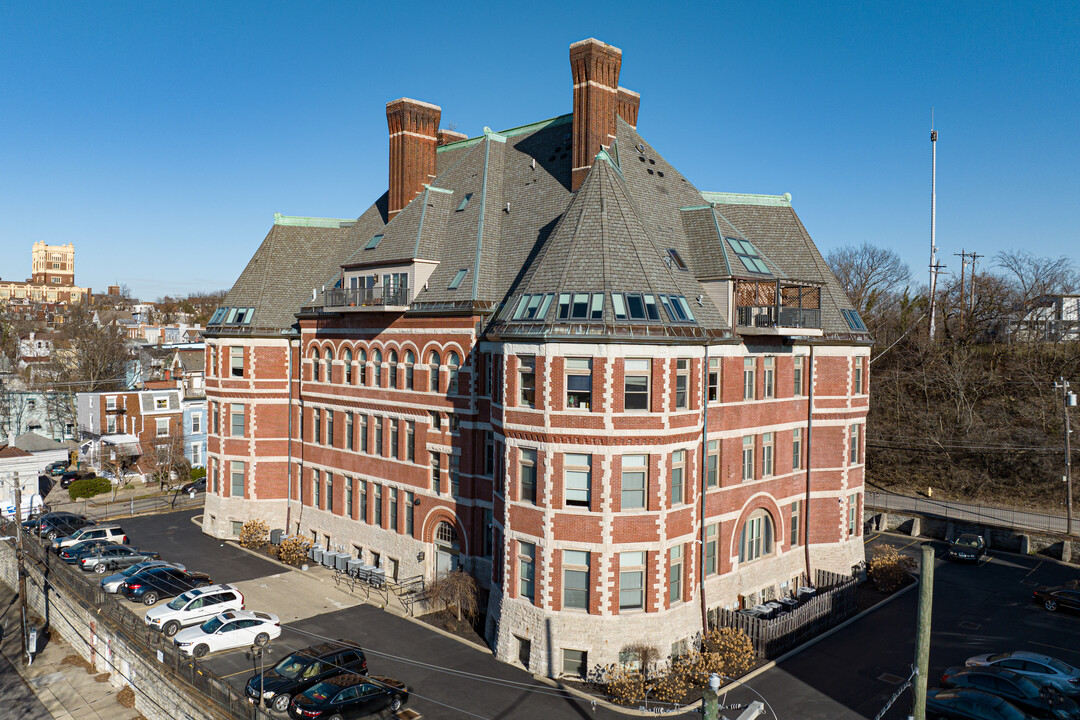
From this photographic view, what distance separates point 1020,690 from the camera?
81.8 feet

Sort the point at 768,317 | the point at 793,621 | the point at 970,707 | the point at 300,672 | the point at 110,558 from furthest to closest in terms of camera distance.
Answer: the point at 110,558
the point at 768,317
the point at 793,621
the point at 300,672
the point at 970,707

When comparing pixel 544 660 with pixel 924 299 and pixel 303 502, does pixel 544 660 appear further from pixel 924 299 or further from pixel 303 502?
pixel 924 299

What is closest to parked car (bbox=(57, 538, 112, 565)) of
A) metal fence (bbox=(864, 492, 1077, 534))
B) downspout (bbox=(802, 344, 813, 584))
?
downspout (bbox=(802, 344, 813, 584))

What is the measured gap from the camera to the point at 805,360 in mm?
37594

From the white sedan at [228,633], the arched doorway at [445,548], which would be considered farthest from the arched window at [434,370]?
the white sedan at [228,633]

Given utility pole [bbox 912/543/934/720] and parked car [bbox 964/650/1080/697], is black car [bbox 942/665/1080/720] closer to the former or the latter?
parked car [bbox 964/650/1080/697]

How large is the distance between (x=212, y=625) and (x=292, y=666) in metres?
6.87

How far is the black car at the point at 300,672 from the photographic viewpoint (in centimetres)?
2475

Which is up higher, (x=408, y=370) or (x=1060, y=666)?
(x=408, y=370)

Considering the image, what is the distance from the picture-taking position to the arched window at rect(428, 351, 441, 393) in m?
36.6

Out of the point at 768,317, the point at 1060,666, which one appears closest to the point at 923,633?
the point at 1060,666

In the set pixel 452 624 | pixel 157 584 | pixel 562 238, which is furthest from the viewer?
pixel 157 584

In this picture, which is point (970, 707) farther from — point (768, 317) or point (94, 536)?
point (94, 536)

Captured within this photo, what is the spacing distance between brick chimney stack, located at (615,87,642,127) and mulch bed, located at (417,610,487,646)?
91.0 feet
